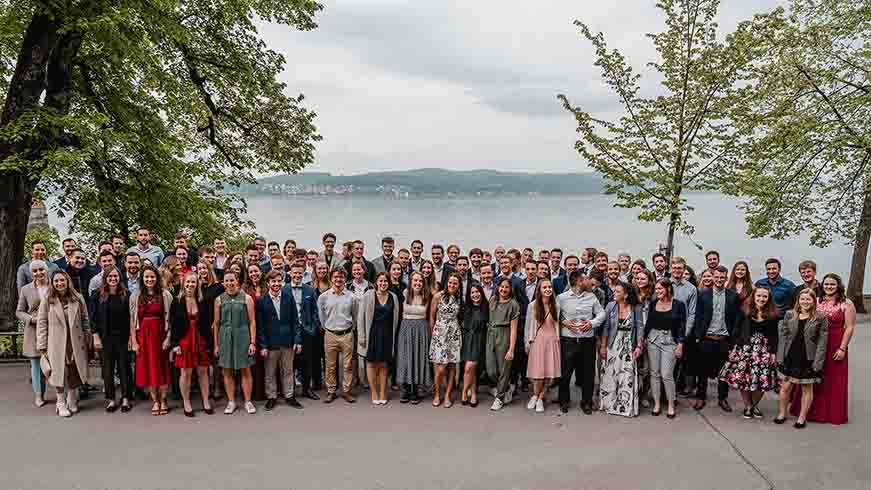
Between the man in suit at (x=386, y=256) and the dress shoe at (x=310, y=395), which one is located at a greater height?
the man in suit at (x=386, y=256)

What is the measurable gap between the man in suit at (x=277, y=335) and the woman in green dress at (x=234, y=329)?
0.20 m

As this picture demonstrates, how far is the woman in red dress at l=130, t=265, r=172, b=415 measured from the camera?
7.53 meters

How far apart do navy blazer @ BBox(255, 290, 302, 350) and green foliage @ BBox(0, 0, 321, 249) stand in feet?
16.1

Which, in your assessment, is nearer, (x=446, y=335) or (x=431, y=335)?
(x=446, y=335)

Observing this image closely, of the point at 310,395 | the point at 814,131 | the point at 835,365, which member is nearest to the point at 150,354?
the point at 310,395

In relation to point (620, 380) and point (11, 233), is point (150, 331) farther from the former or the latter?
point (620, 380)

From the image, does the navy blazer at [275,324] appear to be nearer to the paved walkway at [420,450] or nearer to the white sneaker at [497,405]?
the paved walkway at [420,450]

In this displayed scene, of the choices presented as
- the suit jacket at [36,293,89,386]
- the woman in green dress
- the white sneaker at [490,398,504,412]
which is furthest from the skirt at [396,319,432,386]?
the suit jacket at [36,293,89,386]

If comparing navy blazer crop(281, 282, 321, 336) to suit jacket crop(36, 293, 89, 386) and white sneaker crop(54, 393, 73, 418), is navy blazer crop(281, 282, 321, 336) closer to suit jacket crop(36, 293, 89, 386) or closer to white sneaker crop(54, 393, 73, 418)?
suit jacket crop(36, 293, 89, 386)

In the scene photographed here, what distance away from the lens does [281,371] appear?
27.2 ft

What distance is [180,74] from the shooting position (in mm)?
13203

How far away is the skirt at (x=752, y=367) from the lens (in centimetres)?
759

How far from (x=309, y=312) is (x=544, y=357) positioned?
340 cm

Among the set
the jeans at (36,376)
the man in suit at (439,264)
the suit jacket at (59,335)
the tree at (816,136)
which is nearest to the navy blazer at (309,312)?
the man in suit at (439,264)
